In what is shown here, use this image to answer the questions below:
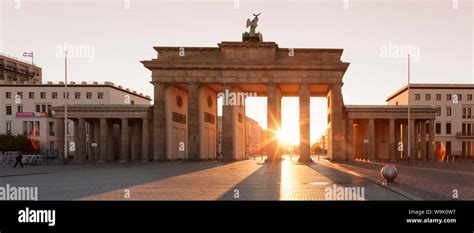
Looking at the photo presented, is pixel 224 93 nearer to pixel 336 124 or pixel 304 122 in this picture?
pixel 304 122

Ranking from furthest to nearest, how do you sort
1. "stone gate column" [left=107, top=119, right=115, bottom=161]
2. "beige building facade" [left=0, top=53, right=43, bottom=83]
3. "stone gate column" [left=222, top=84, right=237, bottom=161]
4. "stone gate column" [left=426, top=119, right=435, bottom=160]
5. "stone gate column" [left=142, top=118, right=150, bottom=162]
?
"beige building facade" [left=0, top=53, right=43, bottom=83] → "stone gate column" [left=107, top=119, right=115, bottom=161] → "stone gate column" [left=426, top=119, right=435, bottom=160] → "stone gate column" [left=142, top=118, right=150, bottom=162] → "stone gate column" [left=222, top=84, right=237, bottom=161]

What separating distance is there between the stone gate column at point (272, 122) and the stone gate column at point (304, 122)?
3467 millimetres

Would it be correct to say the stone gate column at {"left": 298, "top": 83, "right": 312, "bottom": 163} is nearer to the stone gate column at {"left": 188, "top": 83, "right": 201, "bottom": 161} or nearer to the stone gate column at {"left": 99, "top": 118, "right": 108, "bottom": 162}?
the stone gate column at {"left": 188, "top": 83, "right": 201, "bottom": 161}

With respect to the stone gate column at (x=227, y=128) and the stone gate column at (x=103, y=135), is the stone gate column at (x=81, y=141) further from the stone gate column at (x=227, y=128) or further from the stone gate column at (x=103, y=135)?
the stone gate column at (x=227, y=128)

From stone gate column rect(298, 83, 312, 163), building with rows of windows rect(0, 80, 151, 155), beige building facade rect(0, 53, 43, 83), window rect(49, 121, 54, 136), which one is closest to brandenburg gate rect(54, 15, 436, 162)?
stone gate column rect(298, 83, 312, 163)

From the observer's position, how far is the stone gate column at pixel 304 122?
62.7 m

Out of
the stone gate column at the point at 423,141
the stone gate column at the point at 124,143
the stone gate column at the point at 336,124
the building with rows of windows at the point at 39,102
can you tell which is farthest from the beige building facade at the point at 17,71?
the stone gate column at the point at 423,141

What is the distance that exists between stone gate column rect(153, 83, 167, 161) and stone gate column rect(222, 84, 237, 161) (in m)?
8.89

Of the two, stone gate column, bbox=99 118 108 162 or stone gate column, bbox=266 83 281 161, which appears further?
stone gate column, bbox=99 118 108 162

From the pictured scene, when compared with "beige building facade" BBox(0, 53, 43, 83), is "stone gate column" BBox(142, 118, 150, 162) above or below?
below

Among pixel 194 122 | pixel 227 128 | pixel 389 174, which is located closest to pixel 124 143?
pixel 194 122

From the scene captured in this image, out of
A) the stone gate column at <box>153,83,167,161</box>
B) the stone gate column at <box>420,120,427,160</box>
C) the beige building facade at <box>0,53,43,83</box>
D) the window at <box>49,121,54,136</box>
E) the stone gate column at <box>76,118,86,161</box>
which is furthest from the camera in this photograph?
the beige building facade at <box>0,53,43,83</box>

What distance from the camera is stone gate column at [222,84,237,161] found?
206 feet
